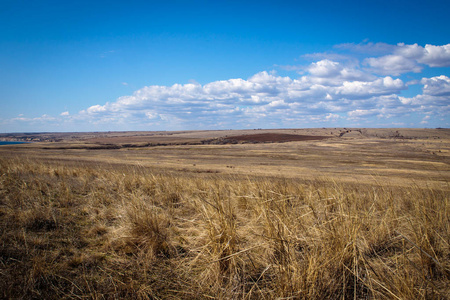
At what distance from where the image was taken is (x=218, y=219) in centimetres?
Answer: 372

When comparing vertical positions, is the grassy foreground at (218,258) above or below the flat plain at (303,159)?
above

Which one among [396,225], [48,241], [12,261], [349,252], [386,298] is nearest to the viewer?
[386,298]

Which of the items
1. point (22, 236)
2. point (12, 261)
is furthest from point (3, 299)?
point (22, 236)

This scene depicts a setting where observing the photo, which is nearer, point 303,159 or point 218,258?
point 218,258

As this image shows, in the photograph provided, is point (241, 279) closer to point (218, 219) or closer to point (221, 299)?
point (221, 299)

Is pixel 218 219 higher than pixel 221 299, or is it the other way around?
pixel 218 219

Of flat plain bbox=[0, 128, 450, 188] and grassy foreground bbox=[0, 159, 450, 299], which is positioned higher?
grassy foreground bbox=[0, 159, 450, 299]

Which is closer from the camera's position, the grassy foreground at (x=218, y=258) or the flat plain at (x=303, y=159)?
the grassy foreground at (x=218, y=258)

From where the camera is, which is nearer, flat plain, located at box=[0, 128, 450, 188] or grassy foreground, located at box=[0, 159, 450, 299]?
grassy foreground, located at box=[0, 159, 450, 299]

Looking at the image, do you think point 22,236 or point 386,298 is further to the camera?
point 22,236

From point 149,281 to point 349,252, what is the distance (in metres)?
2.41

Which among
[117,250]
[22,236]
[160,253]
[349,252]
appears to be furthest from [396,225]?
[22,236]

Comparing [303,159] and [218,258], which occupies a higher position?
[218,258]

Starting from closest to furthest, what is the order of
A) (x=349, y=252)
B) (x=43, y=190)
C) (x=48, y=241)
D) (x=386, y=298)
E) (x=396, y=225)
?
(x=386, y=298), (x=349, y=252), (x=48, y=241), (x=396, y=225), (x=43, y=190)
